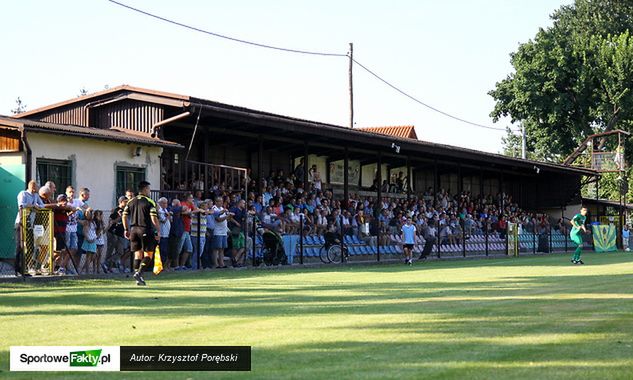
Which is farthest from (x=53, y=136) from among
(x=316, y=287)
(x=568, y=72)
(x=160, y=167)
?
(x=568, y=72)

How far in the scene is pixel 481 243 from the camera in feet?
129

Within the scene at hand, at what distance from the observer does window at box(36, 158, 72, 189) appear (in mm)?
22828

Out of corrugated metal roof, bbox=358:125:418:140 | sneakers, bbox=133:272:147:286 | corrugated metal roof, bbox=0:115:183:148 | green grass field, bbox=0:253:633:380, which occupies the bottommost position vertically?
green grass field, bbox=0:253:633:380

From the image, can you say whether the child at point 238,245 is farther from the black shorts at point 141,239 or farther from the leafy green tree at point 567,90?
the leafy green tree at point 567,90

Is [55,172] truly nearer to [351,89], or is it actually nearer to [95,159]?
[95,159]

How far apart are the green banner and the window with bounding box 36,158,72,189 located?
3175 cm

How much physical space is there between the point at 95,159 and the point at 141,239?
322 inches

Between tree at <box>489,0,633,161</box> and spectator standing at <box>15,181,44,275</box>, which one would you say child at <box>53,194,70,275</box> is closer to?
spectator standing at <box>15,181,44,275</box>

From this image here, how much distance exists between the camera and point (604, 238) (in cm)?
4919

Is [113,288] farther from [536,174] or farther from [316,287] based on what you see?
[536,174]

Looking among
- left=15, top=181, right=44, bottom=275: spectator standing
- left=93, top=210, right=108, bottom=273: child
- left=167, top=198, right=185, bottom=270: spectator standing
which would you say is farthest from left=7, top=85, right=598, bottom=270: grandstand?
left=15, top=181, right=44, bottom=275: spectator standing

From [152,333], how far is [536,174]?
4919 cm

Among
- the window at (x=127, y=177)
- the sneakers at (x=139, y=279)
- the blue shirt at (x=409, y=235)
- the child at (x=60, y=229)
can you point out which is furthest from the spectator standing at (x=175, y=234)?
the blue shirt at (x=409, y=235)

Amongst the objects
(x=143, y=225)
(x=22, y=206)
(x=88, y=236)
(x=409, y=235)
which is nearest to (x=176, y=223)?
(x=88, y=236)
